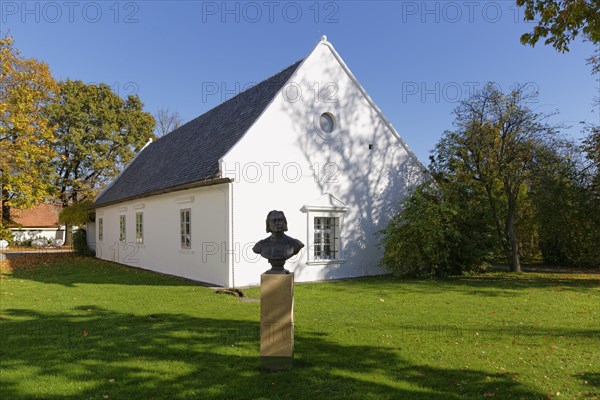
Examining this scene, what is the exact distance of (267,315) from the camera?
18.5 ft

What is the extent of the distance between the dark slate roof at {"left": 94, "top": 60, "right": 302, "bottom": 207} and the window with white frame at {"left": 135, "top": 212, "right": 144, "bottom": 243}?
1.02 meters

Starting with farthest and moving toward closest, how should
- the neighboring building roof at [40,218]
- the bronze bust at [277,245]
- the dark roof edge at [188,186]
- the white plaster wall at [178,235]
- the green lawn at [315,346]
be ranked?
1. the neighboring building roof at [40,218]
2. the white plaster wall at [178,235]
3. the dark roof edge at [188,186]
4. the bronze bust at [277,245]
5. the green lawn at [315,346]

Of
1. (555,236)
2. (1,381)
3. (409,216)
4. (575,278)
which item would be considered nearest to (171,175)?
(409,216)

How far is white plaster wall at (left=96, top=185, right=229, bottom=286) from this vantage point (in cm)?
1340

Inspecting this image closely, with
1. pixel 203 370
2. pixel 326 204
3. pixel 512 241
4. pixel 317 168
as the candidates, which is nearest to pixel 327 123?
pixel 317 168

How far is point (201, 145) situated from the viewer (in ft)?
57.8

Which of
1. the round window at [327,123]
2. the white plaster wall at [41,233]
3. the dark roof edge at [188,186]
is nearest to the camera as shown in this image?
the dark roof edge at [188,186]

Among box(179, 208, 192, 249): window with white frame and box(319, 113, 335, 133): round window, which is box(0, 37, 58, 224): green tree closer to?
box(179, 208, 192, 249): window with white frame

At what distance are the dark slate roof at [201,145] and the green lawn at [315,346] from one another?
5199 mm

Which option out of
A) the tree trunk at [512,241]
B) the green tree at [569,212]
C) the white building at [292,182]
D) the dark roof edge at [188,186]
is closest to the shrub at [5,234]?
the dark roof edge at [188,186]

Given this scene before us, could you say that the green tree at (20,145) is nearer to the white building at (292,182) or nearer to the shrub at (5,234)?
the shrub at (5,234)

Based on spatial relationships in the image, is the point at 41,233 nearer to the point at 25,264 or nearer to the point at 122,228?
the point at 25,264

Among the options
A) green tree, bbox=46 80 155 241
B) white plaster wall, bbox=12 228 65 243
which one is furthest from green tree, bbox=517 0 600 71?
white plaster wall, bbox=12 228 65 243

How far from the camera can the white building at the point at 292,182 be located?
44.0 feet
